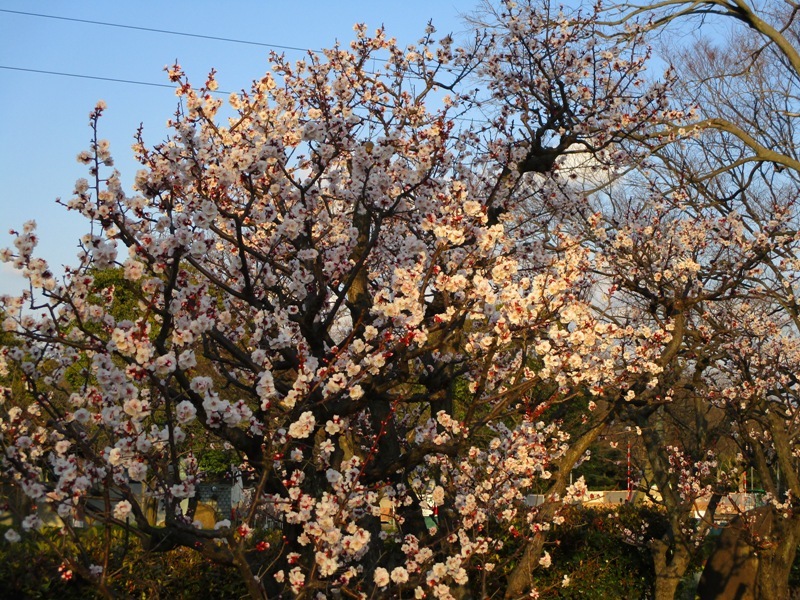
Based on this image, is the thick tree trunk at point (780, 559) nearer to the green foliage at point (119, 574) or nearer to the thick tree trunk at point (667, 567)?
the thick tree trunk at point (667, 567)

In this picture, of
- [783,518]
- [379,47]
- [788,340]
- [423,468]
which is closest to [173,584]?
[423,468]

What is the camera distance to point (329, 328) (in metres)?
5.73

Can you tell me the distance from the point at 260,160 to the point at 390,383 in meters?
1.59

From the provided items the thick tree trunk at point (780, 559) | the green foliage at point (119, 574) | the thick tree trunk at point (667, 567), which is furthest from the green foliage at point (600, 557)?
the green foliage at point (119, 574)

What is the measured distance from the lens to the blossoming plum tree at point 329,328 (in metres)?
3.94

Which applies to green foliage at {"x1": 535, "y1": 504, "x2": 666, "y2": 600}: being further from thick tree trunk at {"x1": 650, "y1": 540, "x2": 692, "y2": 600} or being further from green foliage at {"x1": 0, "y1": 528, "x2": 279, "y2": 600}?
green foliage at {"x1": 0, "y1": 528, "x2": 279, "y2": 600}

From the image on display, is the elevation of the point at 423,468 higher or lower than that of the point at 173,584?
higher

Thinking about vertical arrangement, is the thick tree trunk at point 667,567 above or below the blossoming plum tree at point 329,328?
below

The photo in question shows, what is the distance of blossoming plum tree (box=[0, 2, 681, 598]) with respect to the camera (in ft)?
12.9

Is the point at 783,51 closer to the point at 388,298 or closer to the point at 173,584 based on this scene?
the point at 388,298

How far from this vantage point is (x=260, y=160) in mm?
4852

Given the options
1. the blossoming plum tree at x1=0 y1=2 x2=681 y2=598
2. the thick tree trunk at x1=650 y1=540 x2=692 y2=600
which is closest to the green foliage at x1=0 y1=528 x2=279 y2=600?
the blossoming plum tree at x1=0 y1=2 x2=681 y2=598

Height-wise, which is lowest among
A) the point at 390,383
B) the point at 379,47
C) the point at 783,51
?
the point at 390,383

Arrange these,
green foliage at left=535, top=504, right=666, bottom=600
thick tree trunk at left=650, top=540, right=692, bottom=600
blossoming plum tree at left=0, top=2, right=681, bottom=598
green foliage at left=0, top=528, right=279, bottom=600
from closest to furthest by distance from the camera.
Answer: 1. blossoming plum tree at left=0, top=2, right=681, bottom=598
2. green foliage at left=0, top=528, right=279, bottom=600
3. green foliage at left=535, top=504, right=666, bottom=600
4. thick tree trunk at left=650, top=540, right=692, bottom=600
